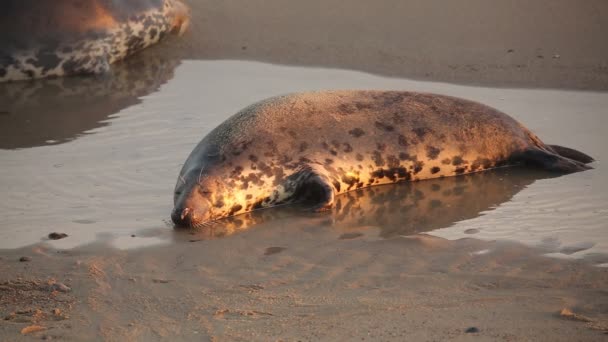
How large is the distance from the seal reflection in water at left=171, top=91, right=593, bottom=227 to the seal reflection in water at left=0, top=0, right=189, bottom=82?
10.8 feet

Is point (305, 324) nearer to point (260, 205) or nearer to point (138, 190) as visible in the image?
point (260, 205)

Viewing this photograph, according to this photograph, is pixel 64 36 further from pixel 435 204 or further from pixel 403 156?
pixel 435 204

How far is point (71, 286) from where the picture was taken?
4398 millimetres

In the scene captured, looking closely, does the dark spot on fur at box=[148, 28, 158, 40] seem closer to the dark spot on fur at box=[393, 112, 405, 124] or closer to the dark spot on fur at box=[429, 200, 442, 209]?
the dark spot on fur at box=[393, 112, 405, 124]

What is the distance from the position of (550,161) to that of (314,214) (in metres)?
1.60

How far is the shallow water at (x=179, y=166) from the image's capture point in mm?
5246

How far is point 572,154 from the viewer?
630cm

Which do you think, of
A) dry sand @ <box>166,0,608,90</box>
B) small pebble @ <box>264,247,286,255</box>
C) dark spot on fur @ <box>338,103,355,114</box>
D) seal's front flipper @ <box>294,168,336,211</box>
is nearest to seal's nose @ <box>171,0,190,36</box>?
dry sand @ <box>166,0,608,90</box>

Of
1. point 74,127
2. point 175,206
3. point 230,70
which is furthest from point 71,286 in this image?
point 230,70

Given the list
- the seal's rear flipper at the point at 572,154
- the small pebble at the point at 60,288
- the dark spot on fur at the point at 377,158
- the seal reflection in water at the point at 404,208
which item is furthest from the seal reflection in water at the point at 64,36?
the small pebble at the point at 60,288

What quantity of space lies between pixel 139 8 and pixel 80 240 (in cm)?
483

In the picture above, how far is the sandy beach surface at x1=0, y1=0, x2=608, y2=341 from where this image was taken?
4.00 meters

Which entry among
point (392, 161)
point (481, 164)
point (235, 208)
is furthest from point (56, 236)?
point (481, 164)

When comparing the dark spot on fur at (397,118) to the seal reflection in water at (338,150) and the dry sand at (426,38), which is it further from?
the dry sand at (426,38)
